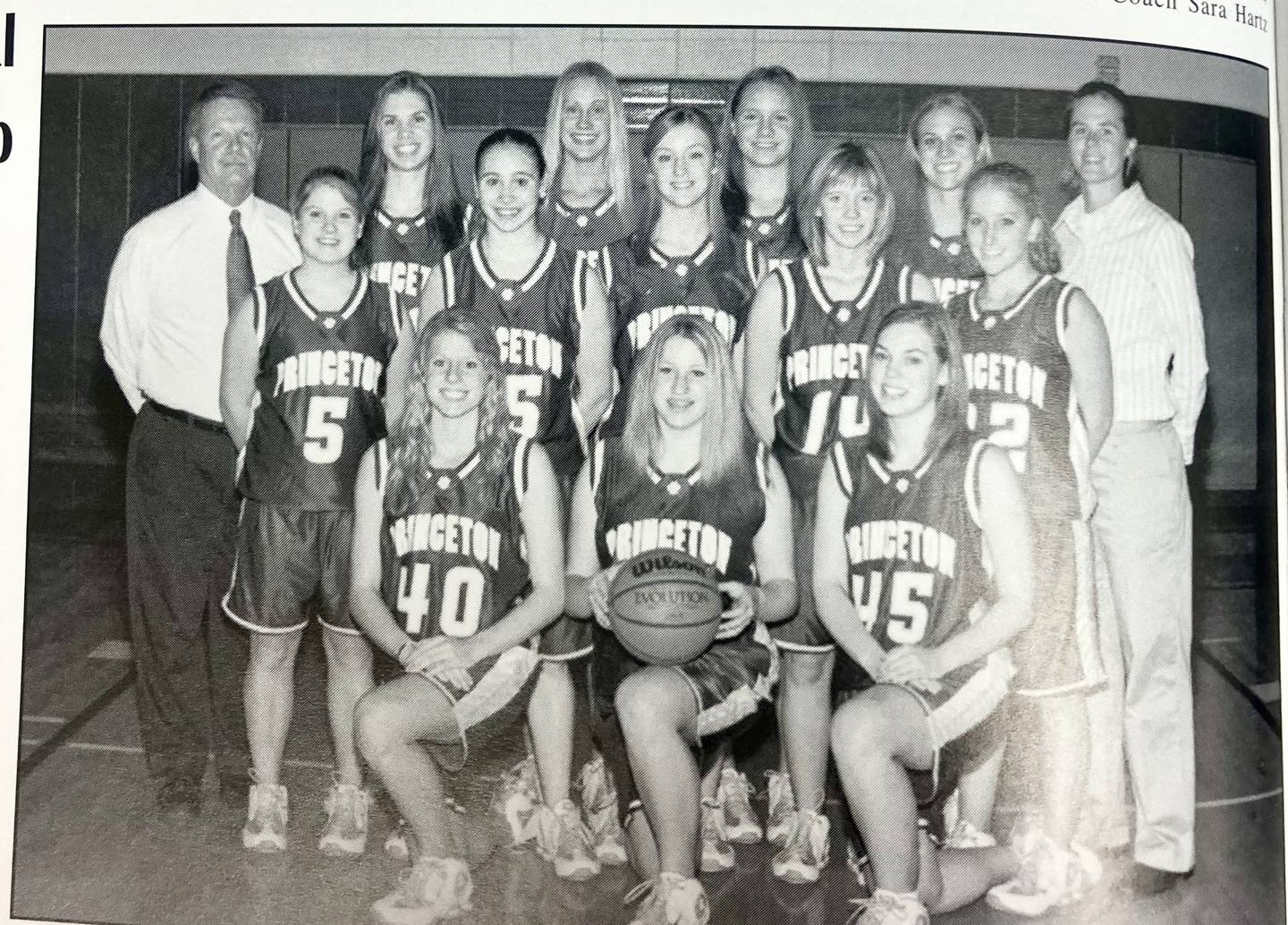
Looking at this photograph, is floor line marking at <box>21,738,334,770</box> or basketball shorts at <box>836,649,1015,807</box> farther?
floor line marking at <box>21,738,334,770</box>

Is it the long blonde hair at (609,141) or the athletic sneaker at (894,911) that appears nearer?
the athletic sneaker at (894,911)

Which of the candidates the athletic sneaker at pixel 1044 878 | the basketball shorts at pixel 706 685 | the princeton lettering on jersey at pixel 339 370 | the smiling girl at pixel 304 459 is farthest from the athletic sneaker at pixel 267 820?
the athletic sneaker at pixel 1044 878

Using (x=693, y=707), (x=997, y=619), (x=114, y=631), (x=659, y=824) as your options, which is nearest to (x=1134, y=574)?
(x=997, y=619)

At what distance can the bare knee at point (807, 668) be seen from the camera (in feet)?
5.56

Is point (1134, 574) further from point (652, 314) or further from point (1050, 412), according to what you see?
point (652, 314)

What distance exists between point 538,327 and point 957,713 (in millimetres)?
895

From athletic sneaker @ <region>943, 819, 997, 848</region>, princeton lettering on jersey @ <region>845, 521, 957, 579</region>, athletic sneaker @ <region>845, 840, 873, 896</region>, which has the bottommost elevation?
athletic sneaker @ <region>845, 840, 873, 896</region>

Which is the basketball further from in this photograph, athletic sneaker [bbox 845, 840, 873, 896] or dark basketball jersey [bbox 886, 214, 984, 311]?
dark basketball jersey [bbox 886, 214, 984, 311]

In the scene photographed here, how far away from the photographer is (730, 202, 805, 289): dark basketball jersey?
1733 millimetres

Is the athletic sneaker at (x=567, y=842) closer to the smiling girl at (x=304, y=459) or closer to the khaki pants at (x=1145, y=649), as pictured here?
the smiling girl at (x=304, y=459)

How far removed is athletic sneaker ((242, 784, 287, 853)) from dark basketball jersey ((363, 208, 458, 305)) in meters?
0.83

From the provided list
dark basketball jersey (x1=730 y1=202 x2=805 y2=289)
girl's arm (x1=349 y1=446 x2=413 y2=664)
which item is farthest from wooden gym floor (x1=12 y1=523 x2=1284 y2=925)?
dark basketball jersey (x1=730 y1=202 x2=805 y2=289)

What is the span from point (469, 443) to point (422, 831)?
62cm

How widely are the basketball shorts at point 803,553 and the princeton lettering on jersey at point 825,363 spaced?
0.12 meters
